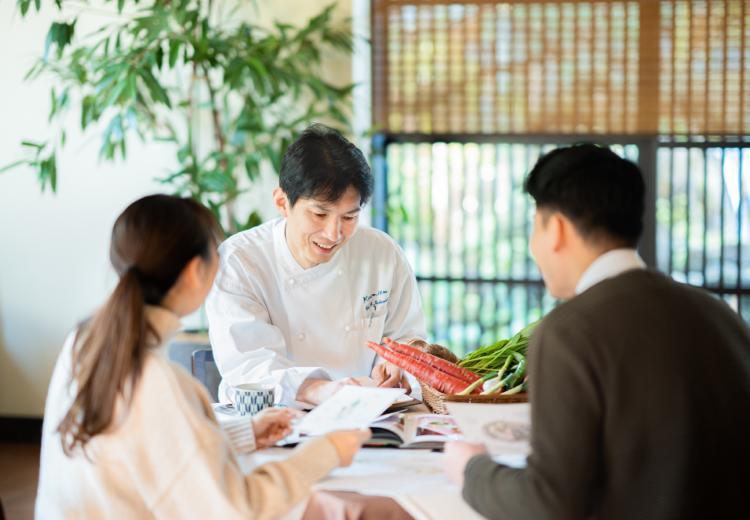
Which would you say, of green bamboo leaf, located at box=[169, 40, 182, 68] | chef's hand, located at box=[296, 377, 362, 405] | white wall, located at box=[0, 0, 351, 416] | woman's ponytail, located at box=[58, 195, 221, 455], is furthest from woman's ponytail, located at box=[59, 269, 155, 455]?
white wall, located at box=[0, 0, 351, 416]

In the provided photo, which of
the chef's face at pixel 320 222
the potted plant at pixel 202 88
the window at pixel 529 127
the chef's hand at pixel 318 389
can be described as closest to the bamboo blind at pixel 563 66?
the window at pixel 529 127

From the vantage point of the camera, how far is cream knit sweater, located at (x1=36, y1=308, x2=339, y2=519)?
1530mm

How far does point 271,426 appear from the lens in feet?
6.33

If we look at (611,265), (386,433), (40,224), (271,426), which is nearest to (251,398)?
(271,426)

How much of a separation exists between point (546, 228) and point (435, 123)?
8.50 ft

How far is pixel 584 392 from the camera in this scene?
1408 mm

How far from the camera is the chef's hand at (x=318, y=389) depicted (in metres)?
2.24

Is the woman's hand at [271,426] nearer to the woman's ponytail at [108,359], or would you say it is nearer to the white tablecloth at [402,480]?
the white tablecloth at [402,480]

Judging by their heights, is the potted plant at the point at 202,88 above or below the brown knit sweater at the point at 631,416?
above

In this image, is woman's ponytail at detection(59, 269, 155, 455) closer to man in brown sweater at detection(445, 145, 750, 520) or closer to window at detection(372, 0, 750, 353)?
man in brown sweater at detection(445, 145, 750, 520)

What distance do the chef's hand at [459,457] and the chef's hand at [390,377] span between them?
68 cm

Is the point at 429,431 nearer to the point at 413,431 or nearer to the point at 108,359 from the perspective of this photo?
the point at 413,431

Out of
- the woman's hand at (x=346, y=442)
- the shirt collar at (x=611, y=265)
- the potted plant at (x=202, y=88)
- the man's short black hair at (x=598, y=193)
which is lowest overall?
the woman's hand at (x=346, y=442)

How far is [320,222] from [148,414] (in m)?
1.02
